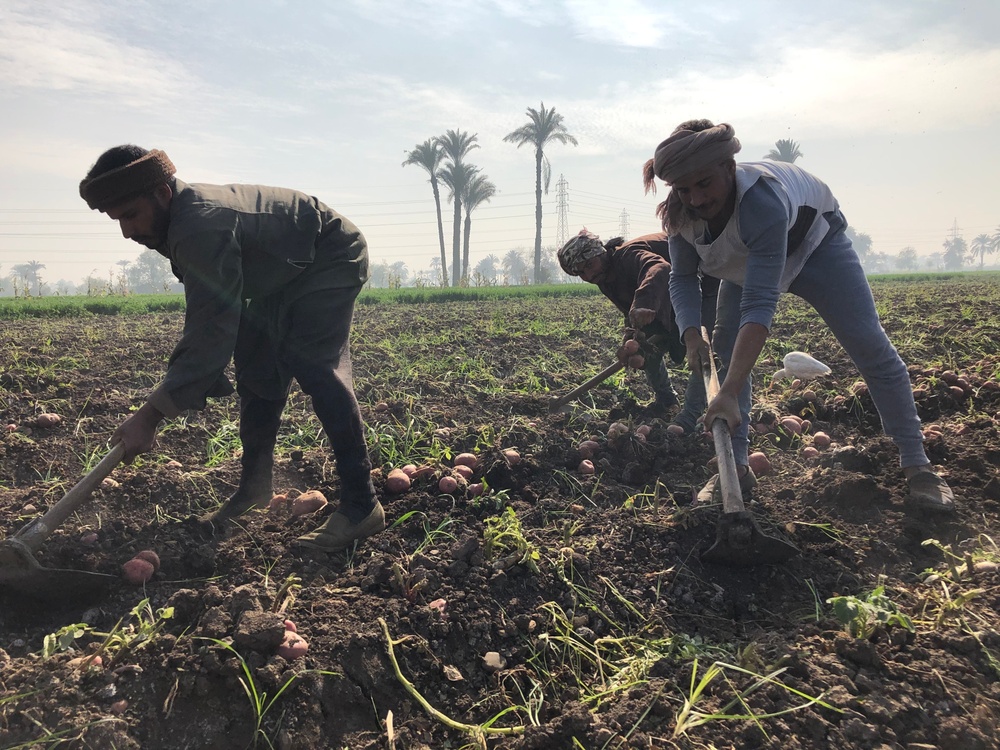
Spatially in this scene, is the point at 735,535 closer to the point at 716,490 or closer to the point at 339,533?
the point at 716,490

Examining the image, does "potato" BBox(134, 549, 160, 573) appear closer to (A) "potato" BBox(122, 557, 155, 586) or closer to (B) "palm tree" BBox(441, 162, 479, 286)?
(A) "potato" BBox(122, 557, 155, 586)

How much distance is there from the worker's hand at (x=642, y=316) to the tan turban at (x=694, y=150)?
49.3 inches

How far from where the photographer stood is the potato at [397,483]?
8.70 ft

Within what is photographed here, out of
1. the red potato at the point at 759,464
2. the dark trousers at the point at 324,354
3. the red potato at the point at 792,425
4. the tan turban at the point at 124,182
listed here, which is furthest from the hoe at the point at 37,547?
the red potato at the point at 792,425

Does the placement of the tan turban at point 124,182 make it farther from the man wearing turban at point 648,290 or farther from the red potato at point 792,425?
the red potato at point 792,425

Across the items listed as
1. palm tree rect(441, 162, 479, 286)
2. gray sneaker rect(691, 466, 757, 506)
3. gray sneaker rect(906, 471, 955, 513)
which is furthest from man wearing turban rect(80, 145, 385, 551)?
palm tree rect(441, 162, 479, 286)

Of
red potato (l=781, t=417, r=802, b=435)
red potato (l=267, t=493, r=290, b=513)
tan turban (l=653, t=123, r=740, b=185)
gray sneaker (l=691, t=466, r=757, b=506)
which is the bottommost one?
red potato (l=267, t=493, r=290, b=513)

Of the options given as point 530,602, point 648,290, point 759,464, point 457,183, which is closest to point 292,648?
point 530,602

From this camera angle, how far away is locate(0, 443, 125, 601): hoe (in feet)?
6.30

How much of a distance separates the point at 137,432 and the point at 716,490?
2231mm

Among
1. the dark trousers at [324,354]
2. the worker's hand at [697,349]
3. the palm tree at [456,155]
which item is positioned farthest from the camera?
the palm tree at [456,155]

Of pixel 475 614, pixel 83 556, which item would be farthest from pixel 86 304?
pixel 475 614

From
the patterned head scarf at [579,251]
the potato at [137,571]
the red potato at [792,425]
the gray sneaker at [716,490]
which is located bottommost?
the potato at [137,571]

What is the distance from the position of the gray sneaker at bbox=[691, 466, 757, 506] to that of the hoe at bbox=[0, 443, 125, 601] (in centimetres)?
222
